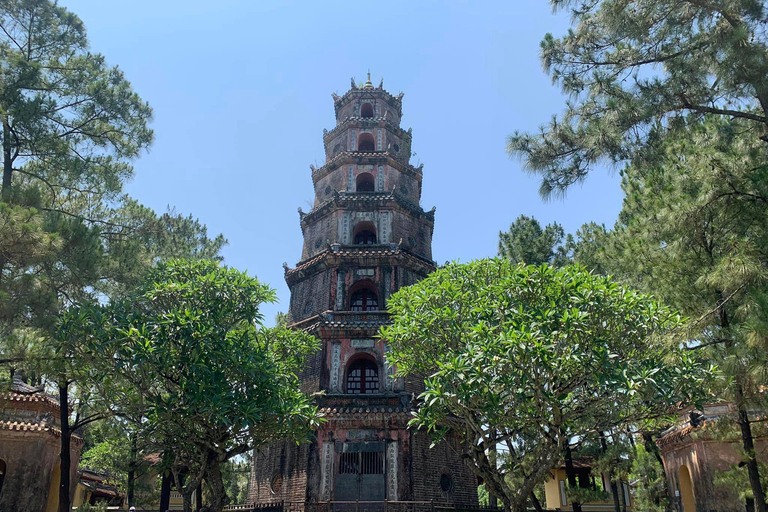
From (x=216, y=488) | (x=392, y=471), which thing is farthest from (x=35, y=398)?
(x=392, y=471)

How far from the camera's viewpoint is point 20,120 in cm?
1241

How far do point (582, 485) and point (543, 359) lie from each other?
2024 centimetres

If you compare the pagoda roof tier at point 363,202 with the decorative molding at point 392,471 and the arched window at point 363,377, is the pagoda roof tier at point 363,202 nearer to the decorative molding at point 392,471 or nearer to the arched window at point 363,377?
the arched window at point 363,377

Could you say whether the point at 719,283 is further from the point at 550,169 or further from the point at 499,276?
the point at 499,276

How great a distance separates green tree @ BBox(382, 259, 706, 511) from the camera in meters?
11.7

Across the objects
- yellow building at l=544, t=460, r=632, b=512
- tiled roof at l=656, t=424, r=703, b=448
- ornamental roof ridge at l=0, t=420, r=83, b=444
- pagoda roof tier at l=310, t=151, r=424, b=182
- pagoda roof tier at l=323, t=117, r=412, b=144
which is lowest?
yellow building at l=544, t=460, r=632, b=512

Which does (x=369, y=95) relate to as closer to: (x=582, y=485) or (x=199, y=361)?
(x=199, y=361)

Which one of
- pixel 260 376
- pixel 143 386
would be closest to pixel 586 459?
pixel 260 376

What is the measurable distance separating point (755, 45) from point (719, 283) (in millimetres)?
4055

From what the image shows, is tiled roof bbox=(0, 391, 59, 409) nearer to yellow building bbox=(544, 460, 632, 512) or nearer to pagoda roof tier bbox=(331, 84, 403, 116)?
pagoda roof tier bbox=(331, 84, 403, 116)

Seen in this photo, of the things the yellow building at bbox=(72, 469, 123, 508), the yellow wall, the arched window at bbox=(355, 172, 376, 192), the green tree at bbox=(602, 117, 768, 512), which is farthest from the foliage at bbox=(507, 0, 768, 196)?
the yellow building at bbox=(72, 469, 123, 508)

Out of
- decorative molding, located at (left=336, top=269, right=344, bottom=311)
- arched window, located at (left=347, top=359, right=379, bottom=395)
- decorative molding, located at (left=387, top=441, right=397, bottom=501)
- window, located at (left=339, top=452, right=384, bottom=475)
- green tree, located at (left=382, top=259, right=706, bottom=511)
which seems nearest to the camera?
green tree, located at (left=382, top=259, right=706, bottom=511)

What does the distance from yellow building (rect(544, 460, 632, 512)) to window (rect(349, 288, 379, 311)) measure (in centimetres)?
1419

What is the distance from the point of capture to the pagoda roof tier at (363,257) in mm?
22719
